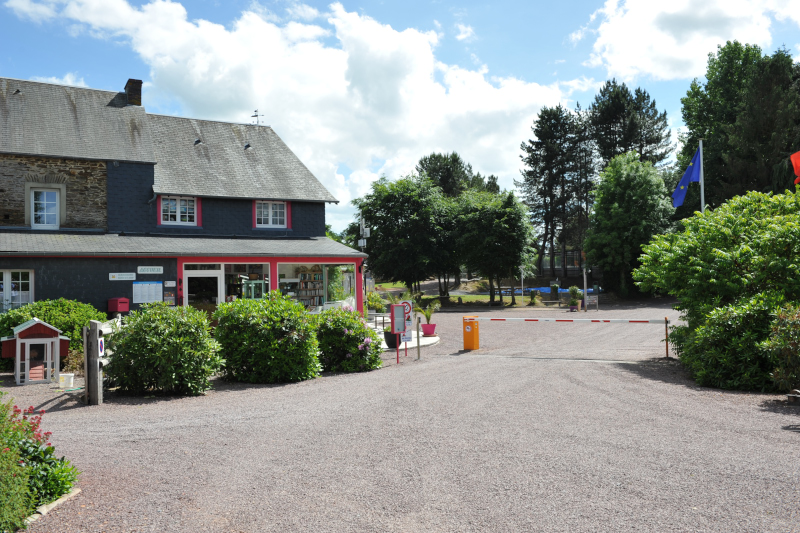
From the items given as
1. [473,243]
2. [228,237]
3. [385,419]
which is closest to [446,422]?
[385,419]

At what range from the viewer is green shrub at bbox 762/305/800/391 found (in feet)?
29.2

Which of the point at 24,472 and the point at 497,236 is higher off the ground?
the point at 497,236

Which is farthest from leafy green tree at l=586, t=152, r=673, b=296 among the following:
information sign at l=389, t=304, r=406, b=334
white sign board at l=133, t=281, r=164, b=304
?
white sign board at l=133, t=281, r=164, b=304

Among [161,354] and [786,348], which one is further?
[161,354]

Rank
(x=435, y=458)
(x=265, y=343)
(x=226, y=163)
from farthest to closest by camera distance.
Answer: (x=226, y=163)
(x=265, y=343)
(x=435, y=458)

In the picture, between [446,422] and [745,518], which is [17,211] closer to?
[446,422]

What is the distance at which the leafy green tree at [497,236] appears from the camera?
3819 cm

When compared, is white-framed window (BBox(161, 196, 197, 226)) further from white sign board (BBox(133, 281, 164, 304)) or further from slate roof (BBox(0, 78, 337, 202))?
white sign board (BBox(133, 281, 164, 304))

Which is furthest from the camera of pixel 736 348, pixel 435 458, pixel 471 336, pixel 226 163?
pixel 226 163

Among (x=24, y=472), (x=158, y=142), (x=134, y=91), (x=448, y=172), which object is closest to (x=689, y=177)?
(x=158, y=142)

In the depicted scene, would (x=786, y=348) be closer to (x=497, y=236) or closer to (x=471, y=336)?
(x=471, y=336)

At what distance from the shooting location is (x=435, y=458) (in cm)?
576

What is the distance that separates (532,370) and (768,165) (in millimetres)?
34345

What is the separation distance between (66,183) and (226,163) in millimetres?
6053
